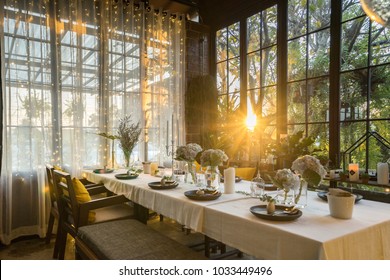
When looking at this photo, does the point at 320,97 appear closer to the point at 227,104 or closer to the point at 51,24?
the point at 227,104

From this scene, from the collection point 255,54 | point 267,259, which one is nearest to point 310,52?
point 255,54

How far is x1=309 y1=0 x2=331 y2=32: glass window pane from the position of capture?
3031mm

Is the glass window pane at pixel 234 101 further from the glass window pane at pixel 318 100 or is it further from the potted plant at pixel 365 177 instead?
the potted plant at pixel 365 177

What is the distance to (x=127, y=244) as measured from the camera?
1.66 metres

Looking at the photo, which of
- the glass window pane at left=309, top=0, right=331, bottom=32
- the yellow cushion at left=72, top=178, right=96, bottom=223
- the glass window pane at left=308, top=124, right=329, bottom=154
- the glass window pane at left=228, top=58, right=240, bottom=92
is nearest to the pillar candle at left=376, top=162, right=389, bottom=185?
the glass window pane at left=308, top=124, right=329, bottom=154

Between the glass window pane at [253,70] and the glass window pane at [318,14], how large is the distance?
2.59 feet

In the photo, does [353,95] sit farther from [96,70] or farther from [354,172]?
[96,70]

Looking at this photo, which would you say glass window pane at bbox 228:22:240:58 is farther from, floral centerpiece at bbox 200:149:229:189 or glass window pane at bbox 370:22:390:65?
floral centerpiece at bbox 200:149:229:189

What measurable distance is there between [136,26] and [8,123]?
1911 mm

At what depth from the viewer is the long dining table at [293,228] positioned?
1163 millimetres

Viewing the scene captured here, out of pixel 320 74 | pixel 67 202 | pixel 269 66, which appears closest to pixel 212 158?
pixel 67 202

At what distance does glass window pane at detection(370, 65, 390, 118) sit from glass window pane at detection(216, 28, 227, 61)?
6.92ft

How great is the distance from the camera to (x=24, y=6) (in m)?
3.01

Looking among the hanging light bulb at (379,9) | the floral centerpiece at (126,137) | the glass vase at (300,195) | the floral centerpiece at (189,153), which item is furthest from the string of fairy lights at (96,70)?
the hanging light bulb at (379,9)
